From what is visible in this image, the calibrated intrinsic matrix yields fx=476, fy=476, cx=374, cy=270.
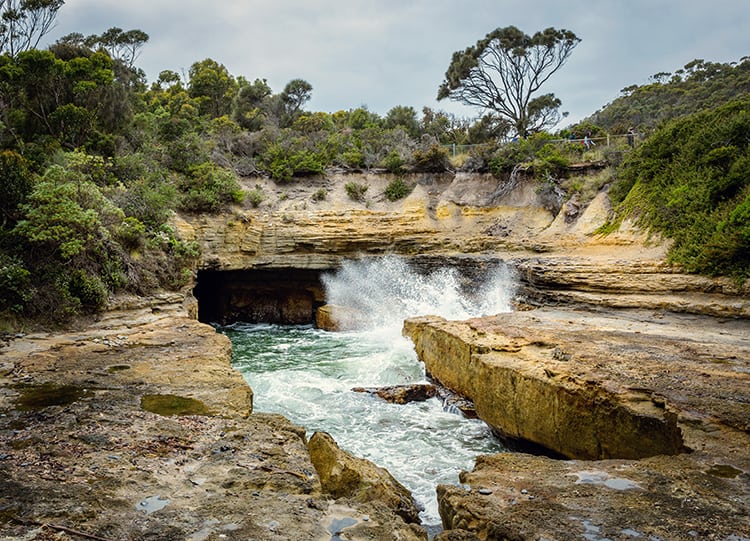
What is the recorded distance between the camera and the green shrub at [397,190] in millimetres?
23438

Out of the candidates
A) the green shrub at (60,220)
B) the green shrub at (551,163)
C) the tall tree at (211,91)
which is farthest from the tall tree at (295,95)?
the green shrub at (60,220)

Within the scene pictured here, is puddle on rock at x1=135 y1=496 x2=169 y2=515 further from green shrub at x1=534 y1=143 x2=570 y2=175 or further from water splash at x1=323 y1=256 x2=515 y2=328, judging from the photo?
green shrub at x1=534 y1=143 x2=570 y2=175

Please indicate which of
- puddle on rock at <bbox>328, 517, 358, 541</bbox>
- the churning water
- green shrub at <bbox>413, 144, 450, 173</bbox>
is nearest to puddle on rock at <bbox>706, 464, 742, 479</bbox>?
the churning water

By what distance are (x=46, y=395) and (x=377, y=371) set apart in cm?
678

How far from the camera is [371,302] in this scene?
19.2m

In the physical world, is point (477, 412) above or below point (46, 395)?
below

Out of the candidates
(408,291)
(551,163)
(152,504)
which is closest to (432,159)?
(551,163)

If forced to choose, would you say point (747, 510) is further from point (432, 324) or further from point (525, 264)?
point (525, 264)

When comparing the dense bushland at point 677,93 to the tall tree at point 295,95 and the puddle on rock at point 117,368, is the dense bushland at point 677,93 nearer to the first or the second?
the tall tree at point 295,95

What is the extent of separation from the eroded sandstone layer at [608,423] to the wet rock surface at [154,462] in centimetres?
105

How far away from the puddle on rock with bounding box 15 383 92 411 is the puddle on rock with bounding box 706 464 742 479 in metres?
6.74

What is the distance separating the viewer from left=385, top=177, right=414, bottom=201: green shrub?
76.9 ft

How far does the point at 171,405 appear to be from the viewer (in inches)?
225

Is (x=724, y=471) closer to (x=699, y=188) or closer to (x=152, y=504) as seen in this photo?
(x=152, y=504)
